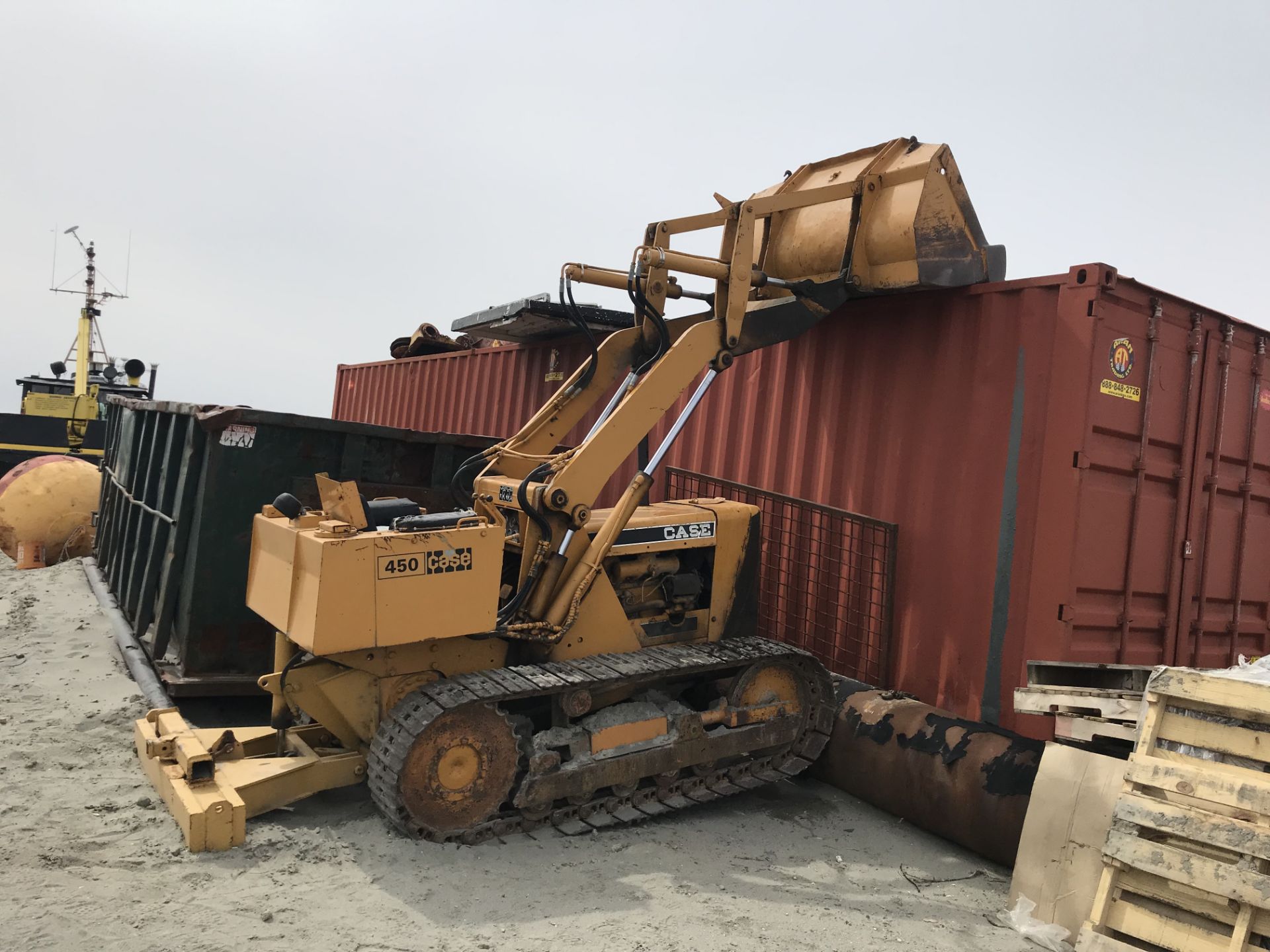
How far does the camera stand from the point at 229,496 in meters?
5.86

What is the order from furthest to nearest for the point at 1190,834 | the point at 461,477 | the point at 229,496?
the point at 229,496
the point at 461,477
the point at 1190,834

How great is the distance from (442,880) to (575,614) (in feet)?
4.54

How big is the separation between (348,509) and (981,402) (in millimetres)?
3626

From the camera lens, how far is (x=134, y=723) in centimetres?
541

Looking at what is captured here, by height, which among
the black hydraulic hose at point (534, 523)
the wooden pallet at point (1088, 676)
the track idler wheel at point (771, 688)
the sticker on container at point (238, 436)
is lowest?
the track idler wheel at point (771, 688)

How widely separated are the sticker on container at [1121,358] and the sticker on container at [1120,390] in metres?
0.03

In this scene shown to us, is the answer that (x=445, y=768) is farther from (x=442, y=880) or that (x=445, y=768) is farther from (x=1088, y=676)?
(x=1088, y=676)

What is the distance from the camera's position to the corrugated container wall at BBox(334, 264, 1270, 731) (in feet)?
16.9

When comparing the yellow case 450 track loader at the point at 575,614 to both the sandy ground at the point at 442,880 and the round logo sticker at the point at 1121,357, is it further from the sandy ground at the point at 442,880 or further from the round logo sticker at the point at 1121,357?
the round logo sticker at the point at 1121,357

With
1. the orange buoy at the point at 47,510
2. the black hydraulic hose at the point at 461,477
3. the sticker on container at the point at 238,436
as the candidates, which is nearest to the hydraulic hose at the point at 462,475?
the black hydraulic hose at the point at 461,477

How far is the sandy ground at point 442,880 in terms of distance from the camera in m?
3.40

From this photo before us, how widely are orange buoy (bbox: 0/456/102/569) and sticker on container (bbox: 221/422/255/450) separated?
6.39 m

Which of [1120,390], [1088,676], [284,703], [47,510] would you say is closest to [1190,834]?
[1088,676]

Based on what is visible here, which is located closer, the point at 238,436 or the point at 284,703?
the point at 284,703
